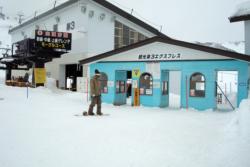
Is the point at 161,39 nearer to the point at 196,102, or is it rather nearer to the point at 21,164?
the point at 196,102

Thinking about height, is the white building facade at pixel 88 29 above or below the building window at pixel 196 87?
above

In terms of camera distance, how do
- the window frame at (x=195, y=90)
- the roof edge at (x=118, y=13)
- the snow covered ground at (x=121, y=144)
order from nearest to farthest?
Answer: the snow covered ground at (x=121, y=144) → the window frame at (x=195, y=90) → the roof edge at (x=118, y=13)

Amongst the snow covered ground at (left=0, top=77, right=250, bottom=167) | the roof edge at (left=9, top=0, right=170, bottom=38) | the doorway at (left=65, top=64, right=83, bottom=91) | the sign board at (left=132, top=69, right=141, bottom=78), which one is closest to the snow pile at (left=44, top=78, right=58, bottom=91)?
the doorway at (left=65, top=64, right=83, bottom=91)

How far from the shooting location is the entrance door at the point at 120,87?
1841 centimetres

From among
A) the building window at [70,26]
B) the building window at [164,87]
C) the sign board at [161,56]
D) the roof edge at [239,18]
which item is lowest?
the building window at [164,87]

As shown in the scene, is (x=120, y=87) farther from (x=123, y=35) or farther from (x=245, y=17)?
(x=123, y=35)

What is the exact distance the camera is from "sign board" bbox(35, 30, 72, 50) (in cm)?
2555

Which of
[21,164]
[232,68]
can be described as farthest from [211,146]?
[232,68]

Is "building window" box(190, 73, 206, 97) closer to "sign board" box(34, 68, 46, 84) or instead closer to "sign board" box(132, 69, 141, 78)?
"sign board" box(132, 69, 141, 78)

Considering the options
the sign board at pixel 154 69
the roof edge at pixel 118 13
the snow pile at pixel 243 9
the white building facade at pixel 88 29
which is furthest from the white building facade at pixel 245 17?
the white building facade at pixel 88 29

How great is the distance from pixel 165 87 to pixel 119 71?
131 inches

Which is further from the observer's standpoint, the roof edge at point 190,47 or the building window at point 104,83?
the building window at point 104,83

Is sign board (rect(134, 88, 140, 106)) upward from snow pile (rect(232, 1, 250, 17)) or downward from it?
downward

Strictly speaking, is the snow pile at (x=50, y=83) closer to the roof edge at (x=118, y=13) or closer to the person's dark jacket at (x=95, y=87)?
the roof edge at (x=118, y=13)
